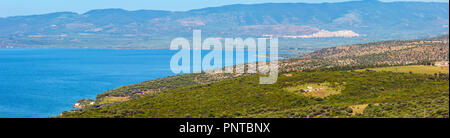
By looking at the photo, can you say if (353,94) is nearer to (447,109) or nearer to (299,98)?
(299,98)

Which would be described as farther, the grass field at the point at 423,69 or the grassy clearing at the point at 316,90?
the grass field at the point at 423,69

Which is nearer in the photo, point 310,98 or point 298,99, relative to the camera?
point 298,99

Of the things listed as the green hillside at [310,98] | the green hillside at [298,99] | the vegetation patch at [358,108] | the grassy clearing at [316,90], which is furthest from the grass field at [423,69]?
the vegetation patch at [358,108]

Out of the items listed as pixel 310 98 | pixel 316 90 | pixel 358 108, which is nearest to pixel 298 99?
pixel 310 98

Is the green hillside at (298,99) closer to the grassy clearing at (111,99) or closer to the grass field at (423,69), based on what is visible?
the grass field at (423,69)

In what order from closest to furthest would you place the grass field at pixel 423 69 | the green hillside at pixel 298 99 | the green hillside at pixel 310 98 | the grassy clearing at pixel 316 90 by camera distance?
the green hillside at pixel 310 98 → the green hillside at pixel 298 99 → the grassy clearing at pixel 316 90 → the grass field at pixel 423 69

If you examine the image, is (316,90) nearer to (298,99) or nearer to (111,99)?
(298,99)

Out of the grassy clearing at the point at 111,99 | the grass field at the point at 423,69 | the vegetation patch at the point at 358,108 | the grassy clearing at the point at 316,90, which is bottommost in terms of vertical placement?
the vegetation patch at the point at 358,108

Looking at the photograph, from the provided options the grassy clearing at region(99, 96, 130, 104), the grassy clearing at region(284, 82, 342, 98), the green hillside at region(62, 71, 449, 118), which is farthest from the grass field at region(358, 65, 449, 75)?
the grassy clearing at region(99, 96, 130, 104)

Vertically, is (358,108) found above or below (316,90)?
below

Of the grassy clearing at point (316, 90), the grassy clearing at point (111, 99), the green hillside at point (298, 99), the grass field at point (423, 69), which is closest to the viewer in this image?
the green hillside at point (298, 99)

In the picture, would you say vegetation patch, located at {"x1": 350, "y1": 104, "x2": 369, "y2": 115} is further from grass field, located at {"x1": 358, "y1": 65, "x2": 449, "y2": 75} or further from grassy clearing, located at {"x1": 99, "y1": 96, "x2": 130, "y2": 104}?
grassy clearing, located at {"x1": 99, "y1": 96, "x2": 130, "y2": 104}
